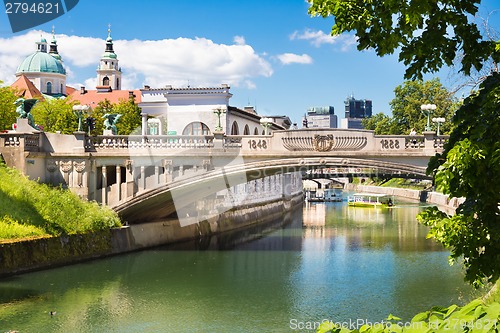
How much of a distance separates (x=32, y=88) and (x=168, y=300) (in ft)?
→ 219

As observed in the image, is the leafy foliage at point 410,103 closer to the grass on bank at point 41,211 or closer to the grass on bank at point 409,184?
the grass on bank at point 409,184

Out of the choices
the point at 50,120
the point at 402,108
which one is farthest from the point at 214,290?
the point at 402,108

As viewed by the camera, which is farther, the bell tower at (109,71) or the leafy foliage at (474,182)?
the bell tower at (109,71)

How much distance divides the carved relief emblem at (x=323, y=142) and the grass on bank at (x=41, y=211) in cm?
868

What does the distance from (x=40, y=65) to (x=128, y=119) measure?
1910 inches

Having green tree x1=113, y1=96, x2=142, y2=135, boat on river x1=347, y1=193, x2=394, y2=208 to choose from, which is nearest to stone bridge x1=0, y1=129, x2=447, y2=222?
green tree x1=113, y1=96, x2=142, y2=135

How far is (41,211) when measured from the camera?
891 inches

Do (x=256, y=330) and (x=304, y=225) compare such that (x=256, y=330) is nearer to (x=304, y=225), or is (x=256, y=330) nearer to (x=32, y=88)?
(x=304, y=225)

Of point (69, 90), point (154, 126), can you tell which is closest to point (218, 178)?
point (154, 126)

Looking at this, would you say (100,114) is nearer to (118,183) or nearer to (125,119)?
(125,119)

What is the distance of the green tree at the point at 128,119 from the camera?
4809 centimetres

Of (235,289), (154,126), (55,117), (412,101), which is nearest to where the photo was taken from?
(235,289)

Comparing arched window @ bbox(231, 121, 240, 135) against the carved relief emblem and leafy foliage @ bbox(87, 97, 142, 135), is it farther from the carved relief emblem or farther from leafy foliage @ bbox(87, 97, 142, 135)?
the carved relief emblem

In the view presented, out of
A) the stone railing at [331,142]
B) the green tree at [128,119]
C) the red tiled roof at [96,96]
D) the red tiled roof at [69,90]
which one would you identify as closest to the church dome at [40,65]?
the red tiled roof at [69,90]
